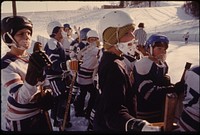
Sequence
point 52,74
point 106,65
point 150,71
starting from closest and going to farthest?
point 106,65 < point 150,71 < point 52,74

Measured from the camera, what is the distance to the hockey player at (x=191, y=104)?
212 centimetres

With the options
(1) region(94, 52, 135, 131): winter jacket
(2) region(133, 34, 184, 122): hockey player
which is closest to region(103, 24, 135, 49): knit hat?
(1) region(94, 52, 135, 131): winter jacket

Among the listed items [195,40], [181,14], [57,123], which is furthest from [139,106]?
[181,14]

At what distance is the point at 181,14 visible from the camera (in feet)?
114

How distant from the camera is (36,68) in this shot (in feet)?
7.31

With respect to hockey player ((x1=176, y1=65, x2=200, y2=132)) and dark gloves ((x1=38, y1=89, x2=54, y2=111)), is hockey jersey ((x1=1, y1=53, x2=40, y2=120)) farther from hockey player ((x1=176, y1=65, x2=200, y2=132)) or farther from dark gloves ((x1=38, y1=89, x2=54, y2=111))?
hockey player ((x1=176, y1=65, x2=200, y2=132))

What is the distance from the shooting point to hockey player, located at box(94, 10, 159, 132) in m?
1.89

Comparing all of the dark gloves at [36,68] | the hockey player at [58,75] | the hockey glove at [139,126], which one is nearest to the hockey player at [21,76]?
the dark gloves at [36,68]

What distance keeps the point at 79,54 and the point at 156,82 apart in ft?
8.19

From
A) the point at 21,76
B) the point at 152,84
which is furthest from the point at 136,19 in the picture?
the point at 21,76

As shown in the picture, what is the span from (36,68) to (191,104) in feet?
3.95

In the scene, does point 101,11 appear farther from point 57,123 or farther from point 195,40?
point 57,123

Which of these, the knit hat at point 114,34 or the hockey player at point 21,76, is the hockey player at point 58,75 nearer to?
the hockey player at point 21,76

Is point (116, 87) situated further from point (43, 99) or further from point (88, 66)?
point (88, 66)
